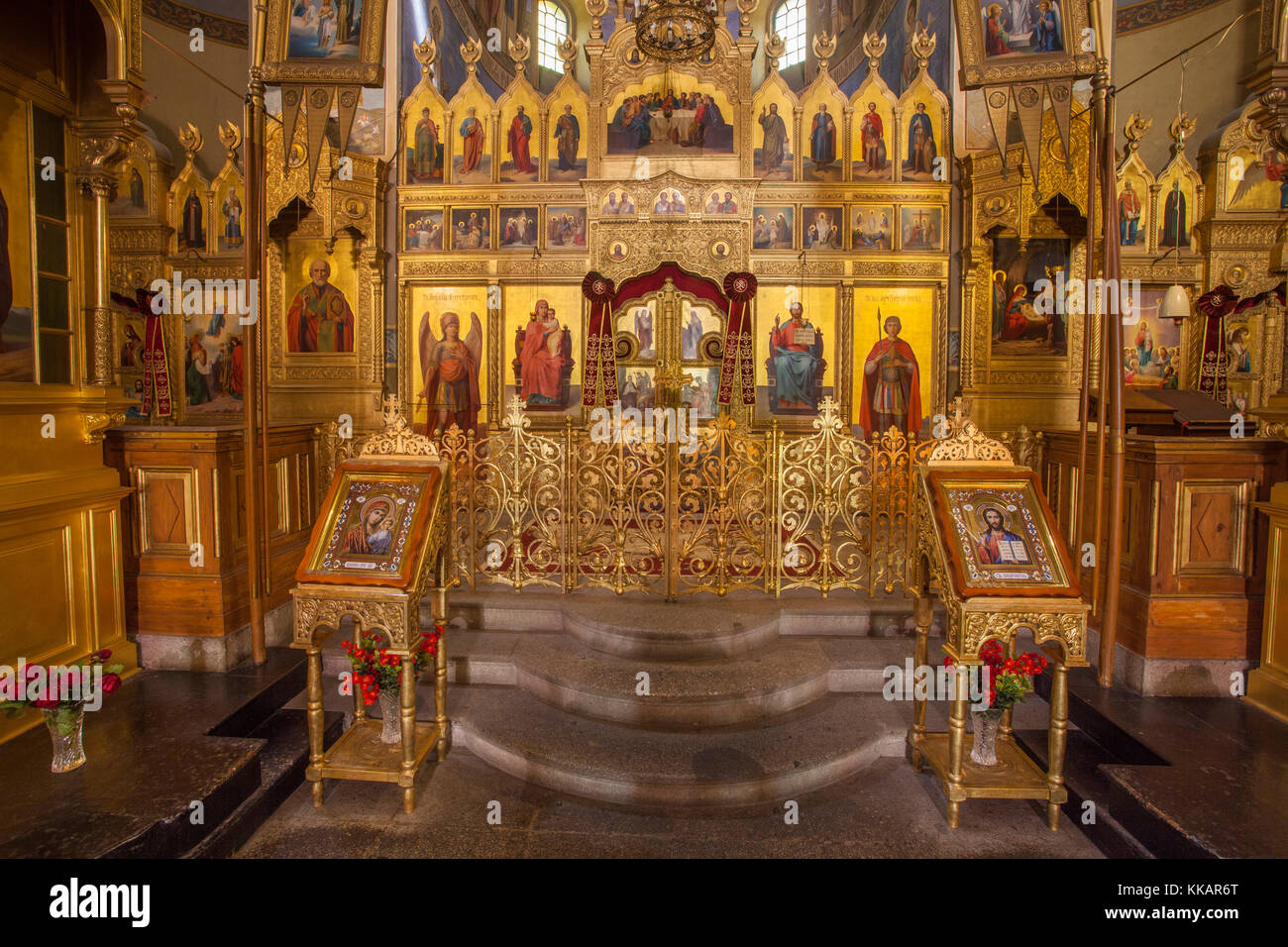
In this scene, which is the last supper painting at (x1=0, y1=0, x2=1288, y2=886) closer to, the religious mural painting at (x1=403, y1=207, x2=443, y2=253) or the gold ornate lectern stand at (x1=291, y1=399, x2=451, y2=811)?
the gold ornate lectern stand at (x1=291, y1=399, x2=451, y2=811)

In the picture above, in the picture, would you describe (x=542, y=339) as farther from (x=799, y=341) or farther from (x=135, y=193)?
(x=135, y=193)

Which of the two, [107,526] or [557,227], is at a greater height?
[557,227]

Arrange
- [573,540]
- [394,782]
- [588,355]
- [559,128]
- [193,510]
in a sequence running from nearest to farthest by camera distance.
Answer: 1. [394,782]
2. [193,510]
3. [573,540]
4. [588,355]
5. [559,128]

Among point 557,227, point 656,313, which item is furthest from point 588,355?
point 557,227

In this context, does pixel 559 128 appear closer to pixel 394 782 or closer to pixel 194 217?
pixel 194 217

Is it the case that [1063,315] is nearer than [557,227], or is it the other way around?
[1063,315]

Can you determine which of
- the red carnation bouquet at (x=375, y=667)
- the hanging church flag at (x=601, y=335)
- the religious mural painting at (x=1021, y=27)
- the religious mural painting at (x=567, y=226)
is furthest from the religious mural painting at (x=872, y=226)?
the red carnation bouquet at (x=375, y=667)

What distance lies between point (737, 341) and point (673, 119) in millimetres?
3649

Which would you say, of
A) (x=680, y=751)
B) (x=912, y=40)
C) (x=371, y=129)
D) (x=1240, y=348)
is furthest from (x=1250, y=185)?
(x=371, y=129)

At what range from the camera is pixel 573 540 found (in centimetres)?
555

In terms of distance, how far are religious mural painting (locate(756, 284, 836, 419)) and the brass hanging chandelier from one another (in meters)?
3.50

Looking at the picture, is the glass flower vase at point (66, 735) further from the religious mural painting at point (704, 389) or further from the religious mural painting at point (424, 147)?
the religious mural painting at point (424, 147)

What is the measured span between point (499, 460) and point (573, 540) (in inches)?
37.1

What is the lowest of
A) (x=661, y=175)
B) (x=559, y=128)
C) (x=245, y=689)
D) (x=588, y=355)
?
(x=245, y=689)
